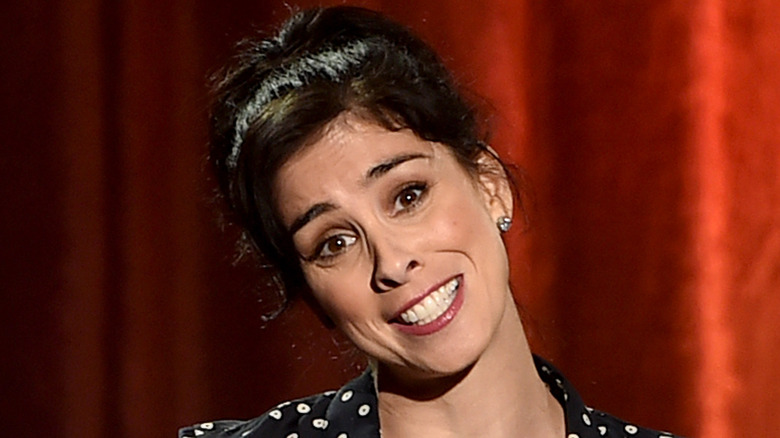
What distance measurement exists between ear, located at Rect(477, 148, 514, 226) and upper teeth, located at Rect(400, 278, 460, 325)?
0.32ft

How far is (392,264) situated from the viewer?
1040 millimetres

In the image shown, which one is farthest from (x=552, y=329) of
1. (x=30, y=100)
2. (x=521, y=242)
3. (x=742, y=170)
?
(x=30, y=100)

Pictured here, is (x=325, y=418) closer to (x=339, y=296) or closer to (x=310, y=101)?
(x=339, y=296)

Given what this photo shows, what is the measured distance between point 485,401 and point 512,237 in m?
0.36

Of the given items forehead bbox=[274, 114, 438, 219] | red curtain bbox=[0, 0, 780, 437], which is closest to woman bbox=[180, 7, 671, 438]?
forehead bbox=[274, 114, 438, 219]

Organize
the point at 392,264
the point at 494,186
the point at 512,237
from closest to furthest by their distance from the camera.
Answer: the point at 392,264 → the point at 494,186 → the point at 512,237

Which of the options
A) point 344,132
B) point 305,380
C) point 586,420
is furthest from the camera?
point 305,380

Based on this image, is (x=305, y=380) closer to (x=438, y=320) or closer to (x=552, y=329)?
(x=552, y=329)

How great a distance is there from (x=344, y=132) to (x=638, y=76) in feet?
1.52

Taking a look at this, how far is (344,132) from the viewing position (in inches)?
41.4

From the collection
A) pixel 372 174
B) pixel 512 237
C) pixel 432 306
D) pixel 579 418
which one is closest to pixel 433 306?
pixel 432 306

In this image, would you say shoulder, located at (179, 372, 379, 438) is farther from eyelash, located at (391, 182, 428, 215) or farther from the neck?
eyelash, located at (391, 182, 428, 215)

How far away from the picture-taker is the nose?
3.41 feet

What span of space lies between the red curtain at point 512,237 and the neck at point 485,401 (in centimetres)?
26
